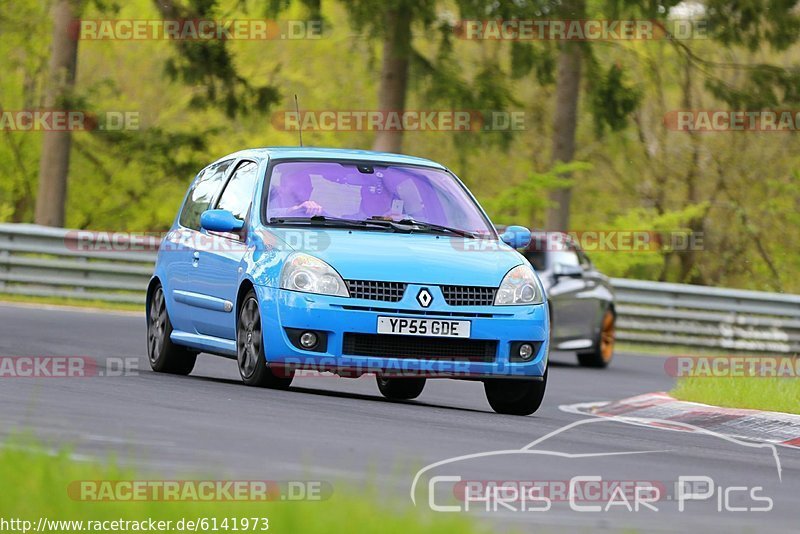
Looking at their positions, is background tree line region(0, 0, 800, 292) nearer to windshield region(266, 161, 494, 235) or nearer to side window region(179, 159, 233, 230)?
side window region(179, 159, 233, 230)

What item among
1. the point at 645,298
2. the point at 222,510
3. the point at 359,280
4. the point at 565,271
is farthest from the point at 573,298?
the point at 222,510

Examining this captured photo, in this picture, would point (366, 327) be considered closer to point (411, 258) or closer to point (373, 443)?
point (411, 258)

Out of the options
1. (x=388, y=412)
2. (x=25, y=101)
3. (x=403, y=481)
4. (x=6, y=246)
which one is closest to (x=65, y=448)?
(x=403, y=481)

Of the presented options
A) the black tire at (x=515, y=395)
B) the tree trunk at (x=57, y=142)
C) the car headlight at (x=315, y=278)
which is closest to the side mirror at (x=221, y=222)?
the car headlight at (x=315, y=278)

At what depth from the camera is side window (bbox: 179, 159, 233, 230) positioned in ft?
44.2

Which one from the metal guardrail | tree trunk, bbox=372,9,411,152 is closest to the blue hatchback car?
the metal guardrail

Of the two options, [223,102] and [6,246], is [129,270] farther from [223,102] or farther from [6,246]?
[223,102]

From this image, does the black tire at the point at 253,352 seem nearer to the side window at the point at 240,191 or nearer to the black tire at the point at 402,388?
the side window at the point at 240,191

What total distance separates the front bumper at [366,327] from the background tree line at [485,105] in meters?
17.3

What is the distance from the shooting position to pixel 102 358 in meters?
14.6

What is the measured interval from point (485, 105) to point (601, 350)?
9234 millimetres

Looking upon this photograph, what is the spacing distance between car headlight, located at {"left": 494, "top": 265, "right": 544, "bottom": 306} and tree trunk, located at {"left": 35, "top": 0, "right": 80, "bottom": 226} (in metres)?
22.7

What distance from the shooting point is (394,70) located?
96.9ft

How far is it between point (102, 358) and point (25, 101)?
32394 mm
